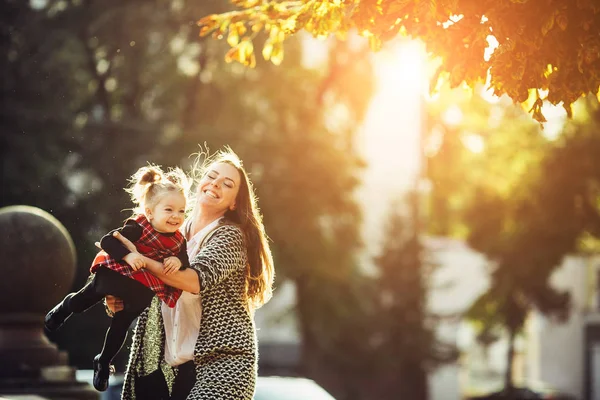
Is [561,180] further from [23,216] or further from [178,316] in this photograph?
[178,316]

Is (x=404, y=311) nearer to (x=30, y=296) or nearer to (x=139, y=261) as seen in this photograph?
(x=30, y=296)

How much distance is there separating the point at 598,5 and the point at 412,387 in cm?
2677

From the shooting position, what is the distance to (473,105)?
34.5 m

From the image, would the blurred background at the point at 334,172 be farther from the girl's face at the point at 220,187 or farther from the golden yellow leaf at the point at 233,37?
the girl's face at the point at 220,187

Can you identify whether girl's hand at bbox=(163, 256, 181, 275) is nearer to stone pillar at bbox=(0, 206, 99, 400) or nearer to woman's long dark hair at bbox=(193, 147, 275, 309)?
woman's long dark hair at bbox=(193, 147, 275, 309)

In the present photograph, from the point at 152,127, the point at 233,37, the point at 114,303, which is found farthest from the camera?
the point at 152,127

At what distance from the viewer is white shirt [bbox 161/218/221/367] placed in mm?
4656

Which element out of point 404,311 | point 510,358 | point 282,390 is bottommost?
point 282,390

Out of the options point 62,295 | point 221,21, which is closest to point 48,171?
point 62,295

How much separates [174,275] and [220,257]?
300 mm

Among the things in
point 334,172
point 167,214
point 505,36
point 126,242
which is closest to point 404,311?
point 334,172

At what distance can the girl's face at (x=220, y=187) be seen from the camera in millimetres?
4824

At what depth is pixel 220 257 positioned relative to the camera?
4590mm

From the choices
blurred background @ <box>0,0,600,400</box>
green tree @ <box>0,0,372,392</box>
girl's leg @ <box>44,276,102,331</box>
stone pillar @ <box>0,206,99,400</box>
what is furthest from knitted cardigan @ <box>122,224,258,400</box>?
green tree @ <box>0,0,372,392</box>
